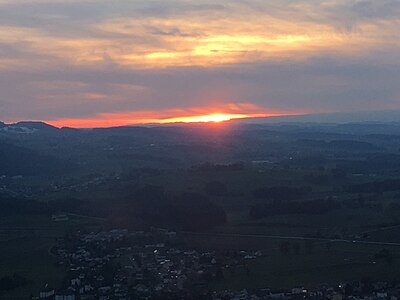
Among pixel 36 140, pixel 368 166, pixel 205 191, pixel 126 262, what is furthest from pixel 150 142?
pixel 126 262

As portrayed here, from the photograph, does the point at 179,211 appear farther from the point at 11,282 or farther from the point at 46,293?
the point at 46,293

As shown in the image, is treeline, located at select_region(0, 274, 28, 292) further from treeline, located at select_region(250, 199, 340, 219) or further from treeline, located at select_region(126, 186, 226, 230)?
treeline, located at select_region(250, 199, 340, 219)

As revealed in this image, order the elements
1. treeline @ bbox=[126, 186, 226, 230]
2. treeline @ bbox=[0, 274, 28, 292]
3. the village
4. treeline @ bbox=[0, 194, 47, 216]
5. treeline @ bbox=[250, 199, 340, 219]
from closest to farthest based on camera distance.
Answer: the village < treeline @ bbox=[0, 274, 28, 292] < treeline @ bbox=[126, 186, 226, 230] < treeline @ bbox=[250, 199, 340, 219] < treeline @ bbox=[0, 194, 47, 216]

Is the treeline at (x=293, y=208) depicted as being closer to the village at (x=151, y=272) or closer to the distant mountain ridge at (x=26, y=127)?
the village at (x=151, y=272)

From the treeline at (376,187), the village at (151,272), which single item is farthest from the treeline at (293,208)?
the treeline at (376,187)

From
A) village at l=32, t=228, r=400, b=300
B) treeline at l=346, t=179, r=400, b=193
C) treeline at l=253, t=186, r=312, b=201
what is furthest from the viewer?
treeline at l=346, t=179, r=400, b=193

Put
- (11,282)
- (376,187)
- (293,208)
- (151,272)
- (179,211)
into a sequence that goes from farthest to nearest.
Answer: (376,187) < (293,208) < (179,211) < (151,272) < (11,282)

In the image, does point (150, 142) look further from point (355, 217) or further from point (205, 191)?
point (355, 217)

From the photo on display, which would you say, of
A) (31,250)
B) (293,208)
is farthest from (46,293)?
(293,208)

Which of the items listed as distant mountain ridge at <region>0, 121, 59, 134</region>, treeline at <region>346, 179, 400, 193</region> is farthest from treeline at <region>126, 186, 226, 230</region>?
distant mountain ridge at <region>0, 121, 59, 134</region>
